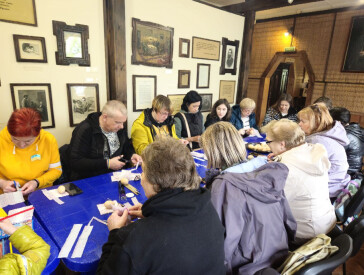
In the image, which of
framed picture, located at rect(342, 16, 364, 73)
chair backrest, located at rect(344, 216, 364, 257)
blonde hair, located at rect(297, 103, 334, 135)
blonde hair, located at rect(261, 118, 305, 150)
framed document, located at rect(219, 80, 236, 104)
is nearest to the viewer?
chair backrest, located at rect(344, 216, 364, 257)

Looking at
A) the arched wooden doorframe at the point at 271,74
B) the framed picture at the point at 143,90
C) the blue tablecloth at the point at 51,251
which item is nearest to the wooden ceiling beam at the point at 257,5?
the arched wooden doorframe at the point at 271,74

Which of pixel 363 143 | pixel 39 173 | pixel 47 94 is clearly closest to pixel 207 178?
pixel 39 173

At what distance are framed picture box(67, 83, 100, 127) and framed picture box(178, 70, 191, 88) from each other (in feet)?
4.69

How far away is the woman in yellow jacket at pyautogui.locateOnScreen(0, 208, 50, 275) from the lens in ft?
3.21

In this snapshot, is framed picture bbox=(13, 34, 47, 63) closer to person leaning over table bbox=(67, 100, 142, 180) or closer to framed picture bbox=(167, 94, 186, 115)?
person leaning over table bbox=(67, 100, 142, 180)

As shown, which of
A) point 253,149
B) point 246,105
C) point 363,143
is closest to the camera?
point 363,143

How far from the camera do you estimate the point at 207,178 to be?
1.50 meters

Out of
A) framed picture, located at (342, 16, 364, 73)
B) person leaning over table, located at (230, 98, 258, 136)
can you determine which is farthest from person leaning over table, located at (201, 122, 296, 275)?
framed picture, located at (342, 16, 364, 73)

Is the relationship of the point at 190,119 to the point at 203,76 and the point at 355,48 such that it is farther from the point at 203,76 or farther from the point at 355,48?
the point at 355,48

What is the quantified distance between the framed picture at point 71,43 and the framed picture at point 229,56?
2.64 m

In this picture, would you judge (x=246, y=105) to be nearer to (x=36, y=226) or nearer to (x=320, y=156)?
(x=320, y=156)

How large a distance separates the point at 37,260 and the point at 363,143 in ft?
11.7

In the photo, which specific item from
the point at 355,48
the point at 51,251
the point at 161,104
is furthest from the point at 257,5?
the point at 51,251

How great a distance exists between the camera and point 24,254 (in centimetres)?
112
